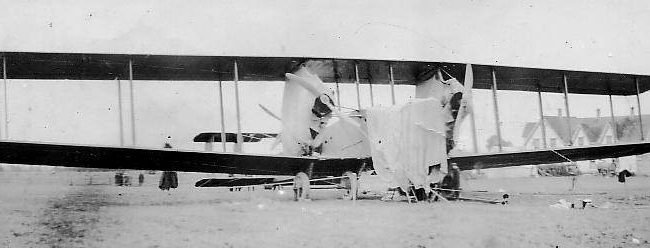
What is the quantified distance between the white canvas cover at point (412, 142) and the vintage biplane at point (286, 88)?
1.21 m

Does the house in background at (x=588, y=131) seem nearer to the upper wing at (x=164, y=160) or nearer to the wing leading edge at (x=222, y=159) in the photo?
the wing leading edge at (x=222, y=159)

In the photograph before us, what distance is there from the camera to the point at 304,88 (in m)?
11.7

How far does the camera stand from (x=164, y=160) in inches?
394

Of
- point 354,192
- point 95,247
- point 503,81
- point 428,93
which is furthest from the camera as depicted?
point 503,81

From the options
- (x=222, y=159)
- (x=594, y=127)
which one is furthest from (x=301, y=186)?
(x=594, y=127)

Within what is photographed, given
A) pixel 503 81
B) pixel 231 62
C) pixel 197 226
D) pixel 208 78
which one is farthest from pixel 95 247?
pixel 503 81

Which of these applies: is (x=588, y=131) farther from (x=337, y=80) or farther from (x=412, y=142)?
(x=412, y=142)

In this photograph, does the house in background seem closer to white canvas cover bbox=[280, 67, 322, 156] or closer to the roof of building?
the roof of building

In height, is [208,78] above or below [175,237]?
above

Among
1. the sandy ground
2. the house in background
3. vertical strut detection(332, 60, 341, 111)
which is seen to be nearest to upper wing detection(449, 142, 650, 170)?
vertical strut detection(332, 60, 341, 111)

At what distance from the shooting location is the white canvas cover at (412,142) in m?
9.73

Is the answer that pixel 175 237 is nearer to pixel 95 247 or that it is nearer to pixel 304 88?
pixel 95 247

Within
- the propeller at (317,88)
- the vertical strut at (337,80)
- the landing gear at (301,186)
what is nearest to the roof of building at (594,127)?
the vertical strut at (337,80)

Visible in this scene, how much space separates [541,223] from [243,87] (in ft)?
27.4
